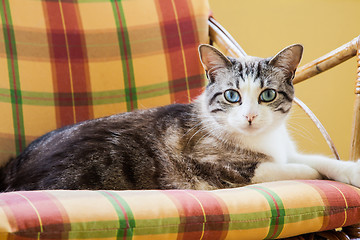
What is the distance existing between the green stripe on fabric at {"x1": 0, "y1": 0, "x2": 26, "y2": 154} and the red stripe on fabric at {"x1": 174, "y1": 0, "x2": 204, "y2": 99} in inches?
26.7

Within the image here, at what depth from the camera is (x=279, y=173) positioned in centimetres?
131

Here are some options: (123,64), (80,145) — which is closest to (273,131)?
(80,145)

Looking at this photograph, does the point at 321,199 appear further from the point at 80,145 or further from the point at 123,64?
the point at 123,64

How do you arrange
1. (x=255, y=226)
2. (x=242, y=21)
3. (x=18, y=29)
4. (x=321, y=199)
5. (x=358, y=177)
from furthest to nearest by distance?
(x=242, y=21) < (x=18, y=29) < (x=358, y=177) < (x=321, y=199) < (x=255, y=226)

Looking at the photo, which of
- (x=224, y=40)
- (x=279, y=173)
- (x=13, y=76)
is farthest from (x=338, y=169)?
(x=13, y=76)

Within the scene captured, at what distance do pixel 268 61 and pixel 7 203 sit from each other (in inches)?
34.0

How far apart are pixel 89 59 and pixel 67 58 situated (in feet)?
0.28

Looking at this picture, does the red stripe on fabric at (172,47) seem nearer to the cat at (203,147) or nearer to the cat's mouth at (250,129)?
the cat at (203,147)

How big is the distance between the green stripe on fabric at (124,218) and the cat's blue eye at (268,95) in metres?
0.58

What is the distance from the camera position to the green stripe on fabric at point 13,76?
174 cm

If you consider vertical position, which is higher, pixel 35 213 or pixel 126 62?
pixel 126 62

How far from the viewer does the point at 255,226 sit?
3.33 feet

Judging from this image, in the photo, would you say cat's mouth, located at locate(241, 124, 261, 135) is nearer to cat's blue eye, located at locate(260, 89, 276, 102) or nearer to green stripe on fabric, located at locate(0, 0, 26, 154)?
cat's blue eye, located at locate(260, 89, 276, 102)

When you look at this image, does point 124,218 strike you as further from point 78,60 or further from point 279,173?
point 78,60
